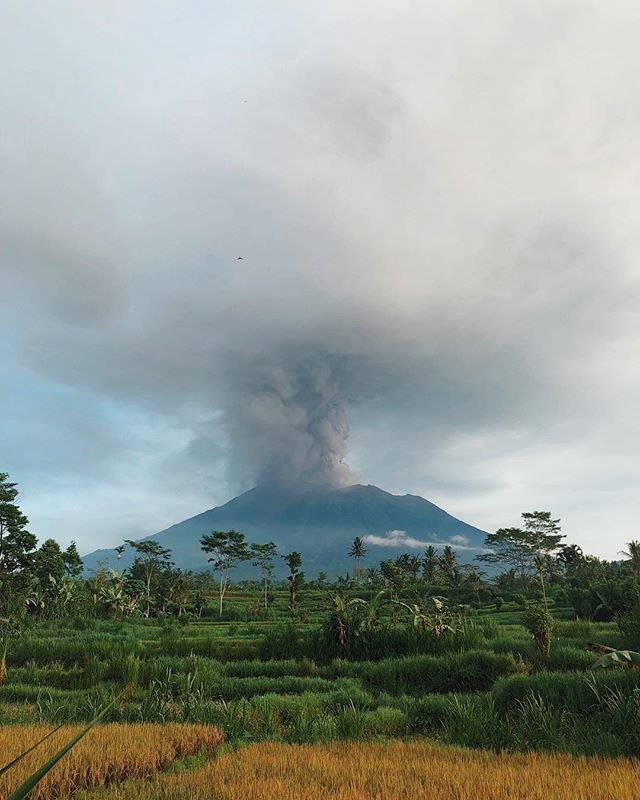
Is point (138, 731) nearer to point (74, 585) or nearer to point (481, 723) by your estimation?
point (481, 723)

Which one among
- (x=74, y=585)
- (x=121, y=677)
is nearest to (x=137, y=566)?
(x=74, y=585)

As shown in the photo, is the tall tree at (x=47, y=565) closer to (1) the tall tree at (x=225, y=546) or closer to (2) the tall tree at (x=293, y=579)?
(2) the tall tree at (x=293, y=579)

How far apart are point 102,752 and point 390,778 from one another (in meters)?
3.93

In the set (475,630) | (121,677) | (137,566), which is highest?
(137,566)

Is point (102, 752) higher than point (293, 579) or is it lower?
lower

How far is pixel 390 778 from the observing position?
19.8 feet

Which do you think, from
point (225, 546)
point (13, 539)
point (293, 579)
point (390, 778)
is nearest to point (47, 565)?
point (13, 539)

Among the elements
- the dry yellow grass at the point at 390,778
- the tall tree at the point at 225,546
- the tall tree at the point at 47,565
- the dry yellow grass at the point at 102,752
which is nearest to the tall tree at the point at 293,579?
the tall tree at the point at 225,546

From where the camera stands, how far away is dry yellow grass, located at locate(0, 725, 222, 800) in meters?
6.82

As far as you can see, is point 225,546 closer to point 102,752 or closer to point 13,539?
point 13,539

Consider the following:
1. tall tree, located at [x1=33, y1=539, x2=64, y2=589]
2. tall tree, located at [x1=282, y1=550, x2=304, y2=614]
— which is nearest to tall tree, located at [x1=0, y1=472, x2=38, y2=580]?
tall tree, located at [x1=33, y1=539, x2=64, y2=589]

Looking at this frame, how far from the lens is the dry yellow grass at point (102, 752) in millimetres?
6816

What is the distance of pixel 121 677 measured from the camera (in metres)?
17.2

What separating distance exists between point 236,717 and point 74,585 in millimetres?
39195
